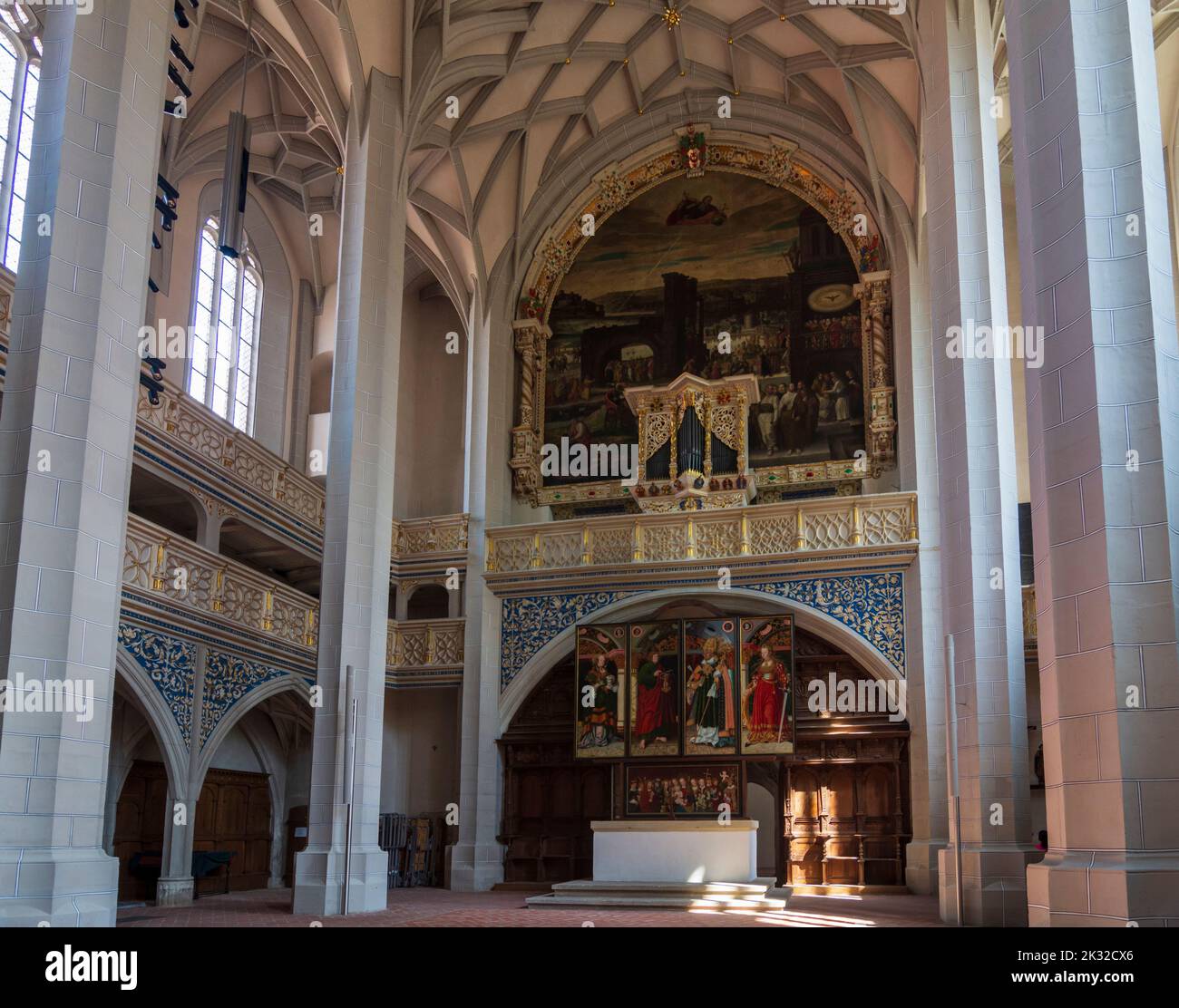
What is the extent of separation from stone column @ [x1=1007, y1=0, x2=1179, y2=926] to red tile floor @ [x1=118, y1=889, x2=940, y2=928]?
15.2ft

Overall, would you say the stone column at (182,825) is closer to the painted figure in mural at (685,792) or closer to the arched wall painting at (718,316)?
the painted figure in mural at (685,792)

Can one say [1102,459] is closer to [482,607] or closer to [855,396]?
[855,396]

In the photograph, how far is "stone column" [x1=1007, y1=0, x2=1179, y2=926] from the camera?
6055 mm

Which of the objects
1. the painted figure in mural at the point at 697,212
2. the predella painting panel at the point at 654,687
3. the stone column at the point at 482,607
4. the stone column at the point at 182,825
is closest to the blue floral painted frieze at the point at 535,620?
the stone column at the point at 482,607

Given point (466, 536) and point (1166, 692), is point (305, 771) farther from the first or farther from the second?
point (1166, 692)

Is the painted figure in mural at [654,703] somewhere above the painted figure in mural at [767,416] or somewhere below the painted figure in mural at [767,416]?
below

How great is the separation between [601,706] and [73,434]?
12.0 meters

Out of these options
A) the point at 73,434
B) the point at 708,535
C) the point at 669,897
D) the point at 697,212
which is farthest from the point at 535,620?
the point at 73,434

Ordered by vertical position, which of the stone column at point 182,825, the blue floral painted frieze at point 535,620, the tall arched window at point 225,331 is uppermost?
the tall arched window at point 225,331

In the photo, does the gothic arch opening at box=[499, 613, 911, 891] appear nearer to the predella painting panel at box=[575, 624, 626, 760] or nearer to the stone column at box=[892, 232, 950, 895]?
the predella painting panel at box=[575, 624, 626, 760]

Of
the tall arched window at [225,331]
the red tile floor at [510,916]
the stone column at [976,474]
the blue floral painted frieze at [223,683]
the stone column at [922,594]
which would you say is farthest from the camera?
the tall arched window at [225,331]

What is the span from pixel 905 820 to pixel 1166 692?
12.5 meters

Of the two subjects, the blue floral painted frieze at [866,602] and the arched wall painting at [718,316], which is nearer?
the blue floral painted frieze at [866,602]

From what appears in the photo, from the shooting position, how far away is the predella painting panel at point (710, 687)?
18.1 meters
